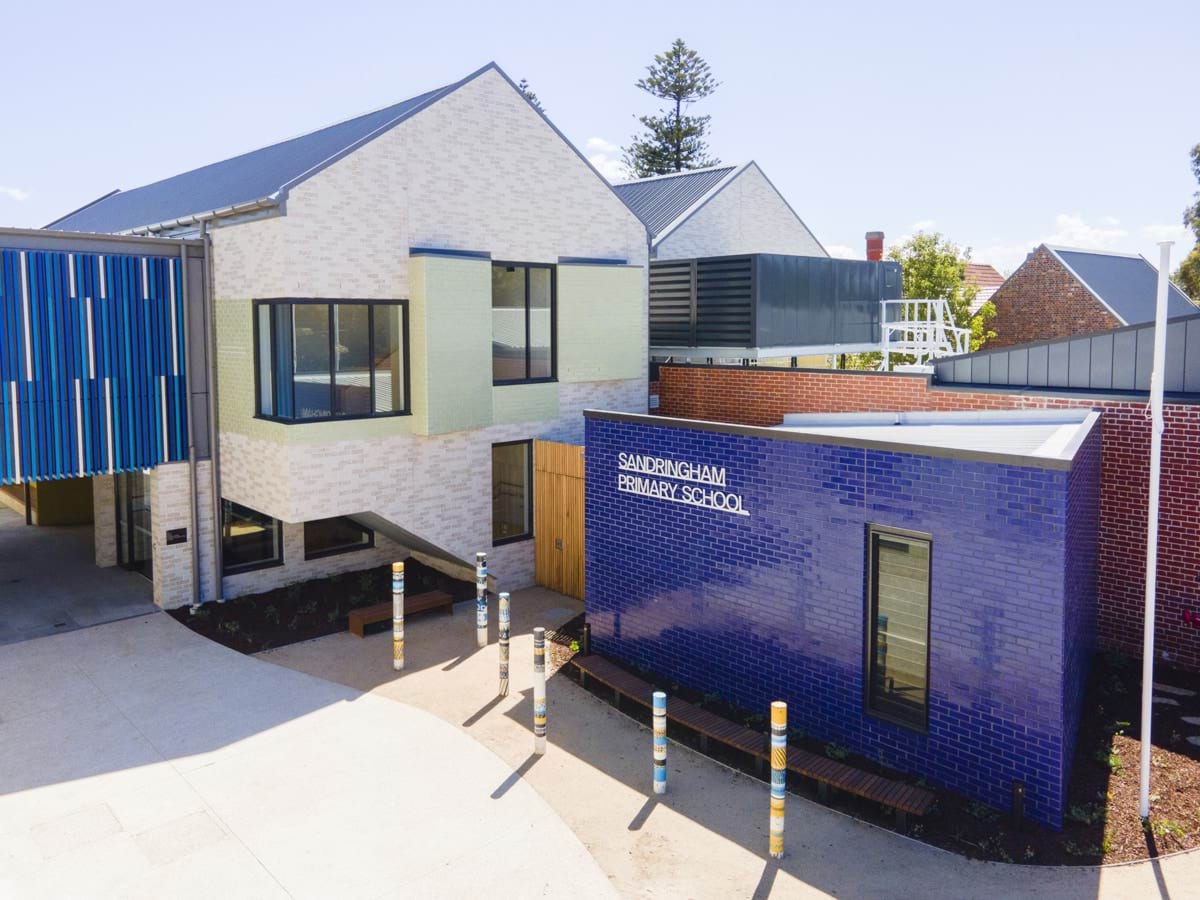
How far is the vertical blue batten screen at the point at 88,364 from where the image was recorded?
13000 millimetres

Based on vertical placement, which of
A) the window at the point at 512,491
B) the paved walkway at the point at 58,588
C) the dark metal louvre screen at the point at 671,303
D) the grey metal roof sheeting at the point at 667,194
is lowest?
the paved walkway at the point at 58,588

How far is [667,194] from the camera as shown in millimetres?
25219

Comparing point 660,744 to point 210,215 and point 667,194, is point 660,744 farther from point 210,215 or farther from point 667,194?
point 667,194

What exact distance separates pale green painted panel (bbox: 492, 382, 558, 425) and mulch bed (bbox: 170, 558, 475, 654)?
2925 mm

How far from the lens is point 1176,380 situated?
41.0 ft

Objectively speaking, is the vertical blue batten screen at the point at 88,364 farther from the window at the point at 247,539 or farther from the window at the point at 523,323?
the window at the point at 523,323

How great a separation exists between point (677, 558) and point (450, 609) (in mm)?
4652

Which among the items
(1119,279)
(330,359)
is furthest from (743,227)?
(1119,279)

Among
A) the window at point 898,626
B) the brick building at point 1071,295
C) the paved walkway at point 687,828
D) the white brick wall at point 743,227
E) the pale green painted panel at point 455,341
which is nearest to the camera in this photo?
the paved walkway at point 687,828

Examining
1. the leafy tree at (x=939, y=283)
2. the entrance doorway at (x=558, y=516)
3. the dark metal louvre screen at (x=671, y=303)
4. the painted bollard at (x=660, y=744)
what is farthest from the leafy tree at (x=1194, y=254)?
the painted bollard at (x=660, y=744)

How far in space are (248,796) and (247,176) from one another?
11.6 meters

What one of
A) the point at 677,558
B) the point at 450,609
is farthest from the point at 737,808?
the point at 450,609

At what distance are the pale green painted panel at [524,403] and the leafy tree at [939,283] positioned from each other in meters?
16.8

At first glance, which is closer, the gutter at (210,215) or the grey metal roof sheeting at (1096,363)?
the grey metal roof sheeting at (1096,363)
